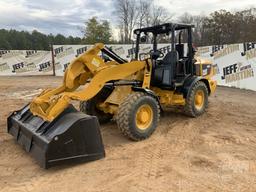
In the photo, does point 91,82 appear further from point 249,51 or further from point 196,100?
point 249,51

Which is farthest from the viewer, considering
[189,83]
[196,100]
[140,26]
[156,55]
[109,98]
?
[140,26]

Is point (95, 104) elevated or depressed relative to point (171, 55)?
depressed

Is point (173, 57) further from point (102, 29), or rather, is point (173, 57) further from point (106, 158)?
point (102, 29)

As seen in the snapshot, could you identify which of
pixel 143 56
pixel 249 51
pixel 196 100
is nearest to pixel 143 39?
pixel 143 56

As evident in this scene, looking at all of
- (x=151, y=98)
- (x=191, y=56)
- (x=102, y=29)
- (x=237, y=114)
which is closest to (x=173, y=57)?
(x=191, y=56)

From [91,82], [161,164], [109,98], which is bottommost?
[161,164]

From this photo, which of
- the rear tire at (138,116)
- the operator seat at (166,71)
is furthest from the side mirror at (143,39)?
the rear tire at (138,116)

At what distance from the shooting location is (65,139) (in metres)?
5.18

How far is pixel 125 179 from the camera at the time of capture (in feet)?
15.8

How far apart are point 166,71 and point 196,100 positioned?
1.35 meters

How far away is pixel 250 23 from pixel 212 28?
3826mm

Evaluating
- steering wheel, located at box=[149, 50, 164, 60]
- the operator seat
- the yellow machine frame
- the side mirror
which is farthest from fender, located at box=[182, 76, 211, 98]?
the side mirror

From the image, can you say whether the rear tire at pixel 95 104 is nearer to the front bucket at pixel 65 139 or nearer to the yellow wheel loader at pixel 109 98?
the yellow wheel loader at pixel 109 98

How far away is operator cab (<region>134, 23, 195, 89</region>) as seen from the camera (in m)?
7.71
